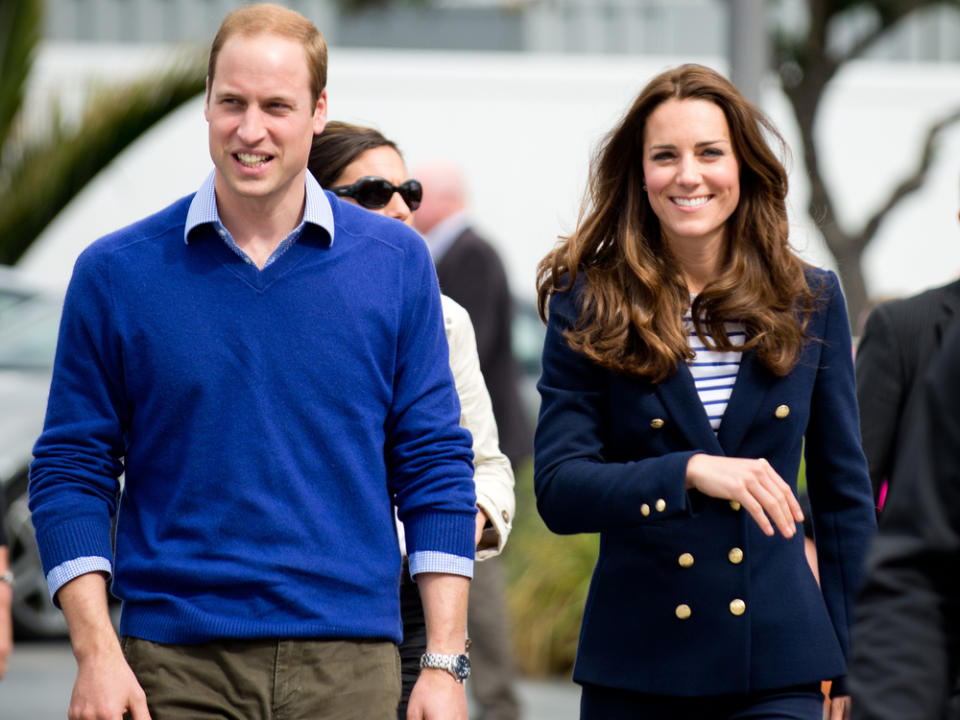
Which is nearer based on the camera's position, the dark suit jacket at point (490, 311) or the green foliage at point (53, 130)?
the dark suit jacket at point (490, 311)

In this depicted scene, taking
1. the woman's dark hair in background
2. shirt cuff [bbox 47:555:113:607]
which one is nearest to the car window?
the woman's dark hair in background

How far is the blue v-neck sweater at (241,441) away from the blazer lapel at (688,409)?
504 millimetres

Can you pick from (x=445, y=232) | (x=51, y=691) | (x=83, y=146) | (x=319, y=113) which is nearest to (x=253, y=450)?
(x=319, y=113)

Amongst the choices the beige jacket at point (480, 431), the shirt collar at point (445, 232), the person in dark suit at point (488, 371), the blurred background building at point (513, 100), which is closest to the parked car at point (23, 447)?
the shirt collar at point (445, 232)

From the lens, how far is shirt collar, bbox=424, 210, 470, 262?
7.03m

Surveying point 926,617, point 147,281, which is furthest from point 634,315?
point 926,617

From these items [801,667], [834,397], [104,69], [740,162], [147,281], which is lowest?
[801,667]

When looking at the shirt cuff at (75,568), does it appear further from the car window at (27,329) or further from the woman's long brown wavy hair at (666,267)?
the car window at (27,329)

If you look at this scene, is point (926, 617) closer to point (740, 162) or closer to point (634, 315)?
point (634, 315)

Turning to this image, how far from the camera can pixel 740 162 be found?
3887mm

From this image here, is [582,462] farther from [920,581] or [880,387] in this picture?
[920,581]

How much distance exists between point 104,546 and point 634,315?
1204 mm

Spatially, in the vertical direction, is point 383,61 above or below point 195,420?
above

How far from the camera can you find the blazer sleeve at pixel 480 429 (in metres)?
3.93
